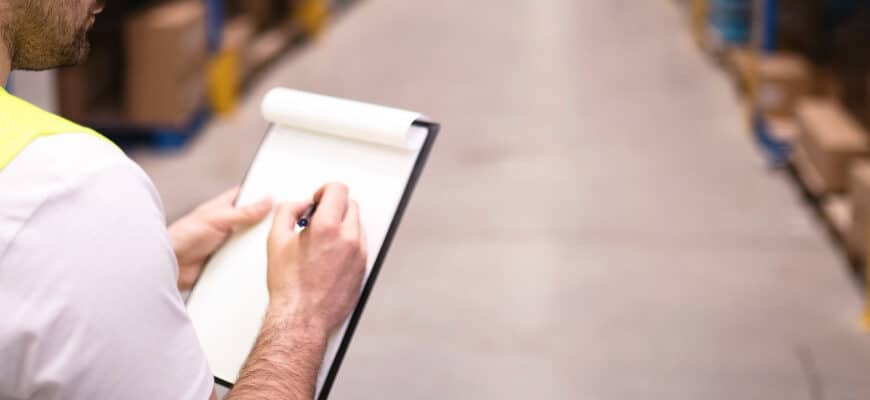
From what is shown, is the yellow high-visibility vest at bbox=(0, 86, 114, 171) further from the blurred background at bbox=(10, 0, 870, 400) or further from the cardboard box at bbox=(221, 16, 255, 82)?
the cardboard box at bbox=(221, 16, 255, 82)

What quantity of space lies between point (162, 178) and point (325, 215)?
3.68 metres

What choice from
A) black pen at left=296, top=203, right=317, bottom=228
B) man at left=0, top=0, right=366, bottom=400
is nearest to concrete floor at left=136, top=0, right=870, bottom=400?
black pen at left=296, top=203, right=317, bottom=228

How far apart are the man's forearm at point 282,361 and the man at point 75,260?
114mm

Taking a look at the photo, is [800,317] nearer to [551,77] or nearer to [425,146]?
[425,146]

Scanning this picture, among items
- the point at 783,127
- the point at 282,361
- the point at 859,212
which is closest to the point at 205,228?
the point at 282,361

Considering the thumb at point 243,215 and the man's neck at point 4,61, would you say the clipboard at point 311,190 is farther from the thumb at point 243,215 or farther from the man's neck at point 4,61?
the man's neck at point 4,61

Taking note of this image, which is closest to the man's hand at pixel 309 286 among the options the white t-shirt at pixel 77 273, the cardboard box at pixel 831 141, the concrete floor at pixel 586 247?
the white t-shirt at pixel 77 273

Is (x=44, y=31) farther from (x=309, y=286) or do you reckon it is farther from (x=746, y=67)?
(x=746, y=67)

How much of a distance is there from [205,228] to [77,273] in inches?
22.7

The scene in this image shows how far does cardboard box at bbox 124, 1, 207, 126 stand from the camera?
5.03m

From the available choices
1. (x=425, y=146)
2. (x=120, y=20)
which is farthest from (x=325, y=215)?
(x=120, y=20)

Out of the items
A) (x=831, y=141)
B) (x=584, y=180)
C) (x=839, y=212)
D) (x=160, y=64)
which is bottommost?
(x=584, y=180)

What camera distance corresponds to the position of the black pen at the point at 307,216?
1453 millimetres

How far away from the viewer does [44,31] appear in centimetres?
109
